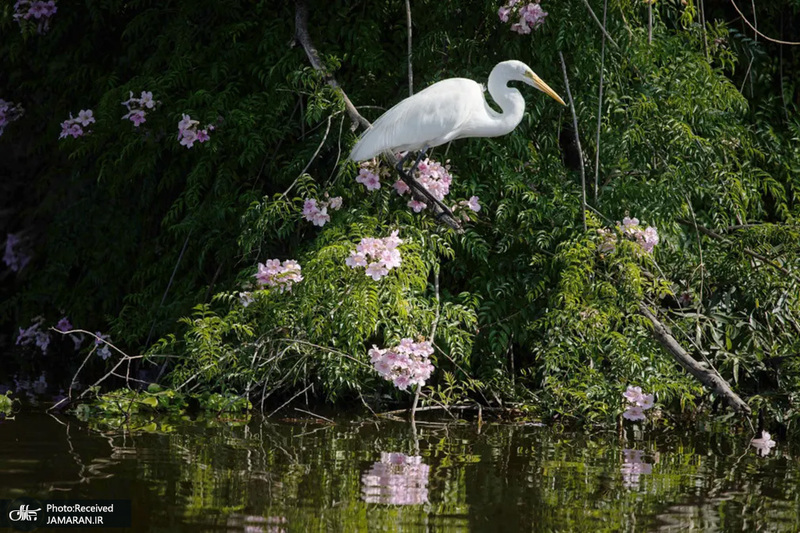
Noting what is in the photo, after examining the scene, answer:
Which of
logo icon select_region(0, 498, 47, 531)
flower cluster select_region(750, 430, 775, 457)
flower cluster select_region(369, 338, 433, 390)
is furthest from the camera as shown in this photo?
flower cluster select_region(369, 338, 433, 390)

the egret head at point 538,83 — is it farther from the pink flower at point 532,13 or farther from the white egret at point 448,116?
the pink flower at point 532,13

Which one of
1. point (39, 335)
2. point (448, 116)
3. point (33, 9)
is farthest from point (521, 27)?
point (39, 335)

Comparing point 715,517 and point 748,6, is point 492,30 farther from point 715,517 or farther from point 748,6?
point 715,517

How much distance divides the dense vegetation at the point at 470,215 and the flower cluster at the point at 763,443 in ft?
0.42

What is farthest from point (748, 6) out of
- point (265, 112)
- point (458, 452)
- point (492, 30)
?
point (458, 452)

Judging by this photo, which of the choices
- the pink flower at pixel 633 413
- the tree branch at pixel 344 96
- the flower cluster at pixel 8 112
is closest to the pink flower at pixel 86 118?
the tree branch at pixel 344 96

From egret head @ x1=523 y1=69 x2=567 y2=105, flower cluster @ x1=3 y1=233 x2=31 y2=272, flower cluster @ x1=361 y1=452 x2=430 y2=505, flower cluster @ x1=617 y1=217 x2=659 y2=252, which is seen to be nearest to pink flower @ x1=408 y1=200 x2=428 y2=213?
egret head @ x1=523 y1=69 x2=567 y2=105

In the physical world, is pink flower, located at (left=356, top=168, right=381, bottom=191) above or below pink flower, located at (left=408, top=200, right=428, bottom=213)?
above

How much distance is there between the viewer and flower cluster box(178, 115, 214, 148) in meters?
4.57

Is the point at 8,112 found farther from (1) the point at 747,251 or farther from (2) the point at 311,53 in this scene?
(1) the point at 747,251

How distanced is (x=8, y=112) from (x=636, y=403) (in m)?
3.90

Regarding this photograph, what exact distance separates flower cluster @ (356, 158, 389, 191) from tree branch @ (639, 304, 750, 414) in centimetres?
121

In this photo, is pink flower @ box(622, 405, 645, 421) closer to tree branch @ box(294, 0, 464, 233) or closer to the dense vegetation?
the dense vegetation

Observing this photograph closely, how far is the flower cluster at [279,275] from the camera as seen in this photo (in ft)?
13.4
